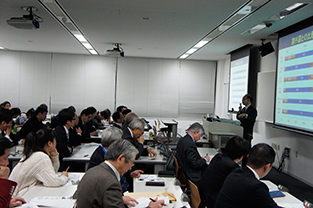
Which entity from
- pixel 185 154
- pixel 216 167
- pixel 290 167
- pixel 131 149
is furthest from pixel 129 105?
pixel 131 149

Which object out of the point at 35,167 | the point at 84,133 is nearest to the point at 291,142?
the point at 84,133

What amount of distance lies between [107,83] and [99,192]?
374 inches

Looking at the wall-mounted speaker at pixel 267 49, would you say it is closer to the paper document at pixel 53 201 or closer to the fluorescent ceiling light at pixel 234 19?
the fluorescent ceiling light at pixel 234 19

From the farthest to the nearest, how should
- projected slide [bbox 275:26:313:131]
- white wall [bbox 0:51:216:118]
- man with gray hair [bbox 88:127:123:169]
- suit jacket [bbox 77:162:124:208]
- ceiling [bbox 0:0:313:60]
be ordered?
white wall [bbox 0:51:216:118] < projected slide [bbox 275:26:313:131] < ceiling [bbox 0:0:313:60] < man with gray hair [bbox 88:127:123:169] < suit jacket [bbox 77:162:124:208]

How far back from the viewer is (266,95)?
7.26 m

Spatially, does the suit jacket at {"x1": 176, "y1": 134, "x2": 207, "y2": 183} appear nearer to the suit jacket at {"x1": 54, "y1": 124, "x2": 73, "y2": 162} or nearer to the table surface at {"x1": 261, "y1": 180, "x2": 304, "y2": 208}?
the table surface at {"x1": 261, "y1": 180, "x2": 304, "y2": 208}

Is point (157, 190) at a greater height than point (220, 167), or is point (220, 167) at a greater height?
point (220, 167)

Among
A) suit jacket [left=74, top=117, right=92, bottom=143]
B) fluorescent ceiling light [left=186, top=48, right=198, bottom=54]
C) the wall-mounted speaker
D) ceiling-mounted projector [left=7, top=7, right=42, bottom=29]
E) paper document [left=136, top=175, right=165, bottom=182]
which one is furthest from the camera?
fluorescent ceiling light [left=186, top=48, right=198, bottom=54]

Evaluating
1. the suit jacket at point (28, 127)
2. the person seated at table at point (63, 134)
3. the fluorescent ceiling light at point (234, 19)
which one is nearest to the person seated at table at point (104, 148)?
the person seated at table at point (63, 134)

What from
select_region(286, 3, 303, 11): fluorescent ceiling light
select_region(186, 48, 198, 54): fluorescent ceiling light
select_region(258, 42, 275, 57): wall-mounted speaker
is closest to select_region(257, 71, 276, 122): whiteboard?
select_region(258, 42, 275, 57): wall-mounted speaker

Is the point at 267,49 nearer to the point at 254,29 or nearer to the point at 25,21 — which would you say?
the point at 254,29

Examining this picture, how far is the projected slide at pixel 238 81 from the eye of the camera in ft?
25.5

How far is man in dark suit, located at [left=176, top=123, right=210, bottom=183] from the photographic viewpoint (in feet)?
11.7

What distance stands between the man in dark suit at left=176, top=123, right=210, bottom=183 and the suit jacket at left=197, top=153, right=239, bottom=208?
57 centimetres
